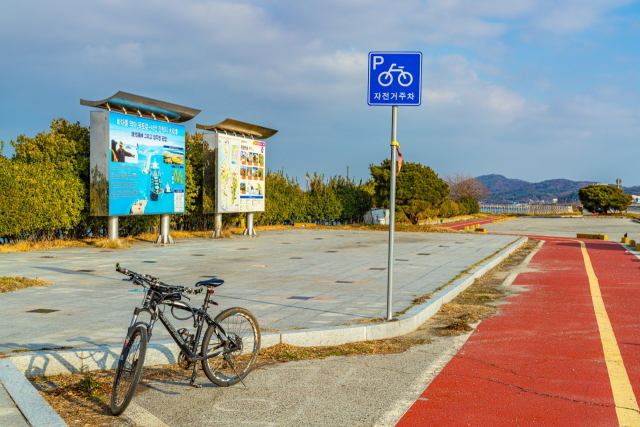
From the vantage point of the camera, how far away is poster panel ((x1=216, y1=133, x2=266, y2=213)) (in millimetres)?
22938

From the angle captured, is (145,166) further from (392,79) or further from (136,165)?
(392,79)

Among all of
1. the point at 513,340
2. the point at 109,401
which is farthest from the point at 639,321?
the point at 109,401

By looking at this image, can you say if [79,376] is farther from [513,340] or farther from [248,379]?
[513,340]

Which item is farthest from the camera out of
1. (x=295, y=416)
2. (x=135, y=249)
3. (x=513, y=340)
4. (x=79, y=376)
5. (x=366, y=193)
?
(x=366, y=193)

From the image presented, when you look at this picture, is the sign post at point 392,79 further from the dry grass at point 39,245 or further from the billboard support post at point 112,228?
the dry grass at point 39,245

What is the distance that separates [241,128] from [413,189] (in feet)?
44.6

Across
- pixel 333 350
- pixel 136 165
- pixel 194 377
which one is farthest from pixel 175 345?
pixel 136 165

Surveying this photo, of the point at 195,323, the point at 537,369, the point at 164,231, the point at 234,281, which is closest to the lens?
the point at 195,323

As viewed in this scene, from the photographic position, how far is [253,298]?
32.6 feet

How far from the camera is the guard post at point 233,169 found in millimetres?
22844

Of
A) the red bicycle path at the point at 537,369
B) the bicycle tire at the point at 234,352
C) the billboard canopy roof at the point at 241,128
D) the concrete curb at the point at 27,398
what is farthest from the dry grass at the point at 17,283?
the billboard canopy roof at the point at 241,128

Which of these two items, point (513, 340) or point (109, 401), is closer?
point (109, 401)

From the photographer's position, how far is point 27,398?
4.68 meters

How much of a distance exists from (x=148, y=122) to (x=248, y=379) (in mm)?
14705
